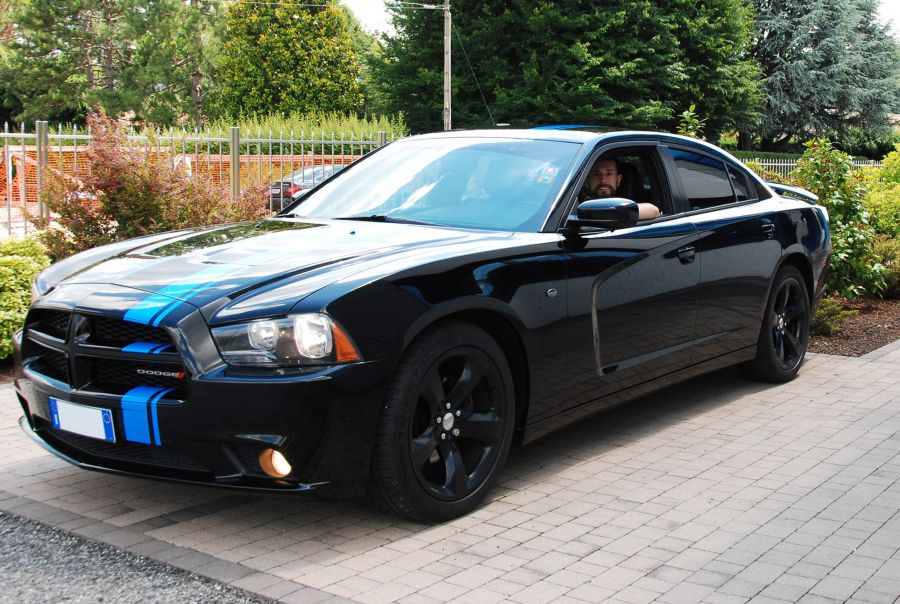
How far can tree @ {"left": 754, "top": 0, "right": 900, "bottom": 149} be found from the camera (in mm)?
47562

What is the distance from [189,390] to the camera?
370 centimetres

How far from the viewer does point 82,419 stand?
3967mm

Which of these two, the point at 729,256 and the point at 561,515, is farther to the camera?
the point at 729,256

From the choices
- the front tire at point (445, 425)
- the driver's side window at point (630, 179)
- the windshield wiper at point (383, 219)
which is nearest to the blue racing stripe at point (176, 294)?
the front tire at point (445, 425)

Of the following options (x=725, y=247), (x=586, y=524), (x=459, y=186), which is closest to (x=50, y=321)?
(x=459, y=186)

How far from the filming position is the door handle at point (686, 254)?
557 cm

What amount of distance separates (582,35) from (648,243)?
33.1 m

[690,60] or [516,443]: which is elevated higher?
[690,60]

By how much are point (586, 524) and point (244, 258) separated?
1842mm

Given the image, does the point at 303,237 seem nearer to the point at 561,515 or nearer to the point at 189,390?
the point at 189,390

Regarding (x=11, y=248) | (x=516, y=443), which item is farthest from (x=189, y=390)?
(x=11, y=248)

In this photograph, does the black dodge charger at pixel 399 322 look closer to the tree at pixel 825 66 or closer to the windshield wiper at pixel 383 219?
the windshield wiper at pixel 383 219

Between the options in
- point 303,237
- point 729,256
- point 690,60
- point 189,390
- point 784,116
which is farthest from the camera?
point 784,116

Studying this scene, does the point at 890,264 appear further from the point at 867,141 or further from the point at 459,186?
the point at 867,141
